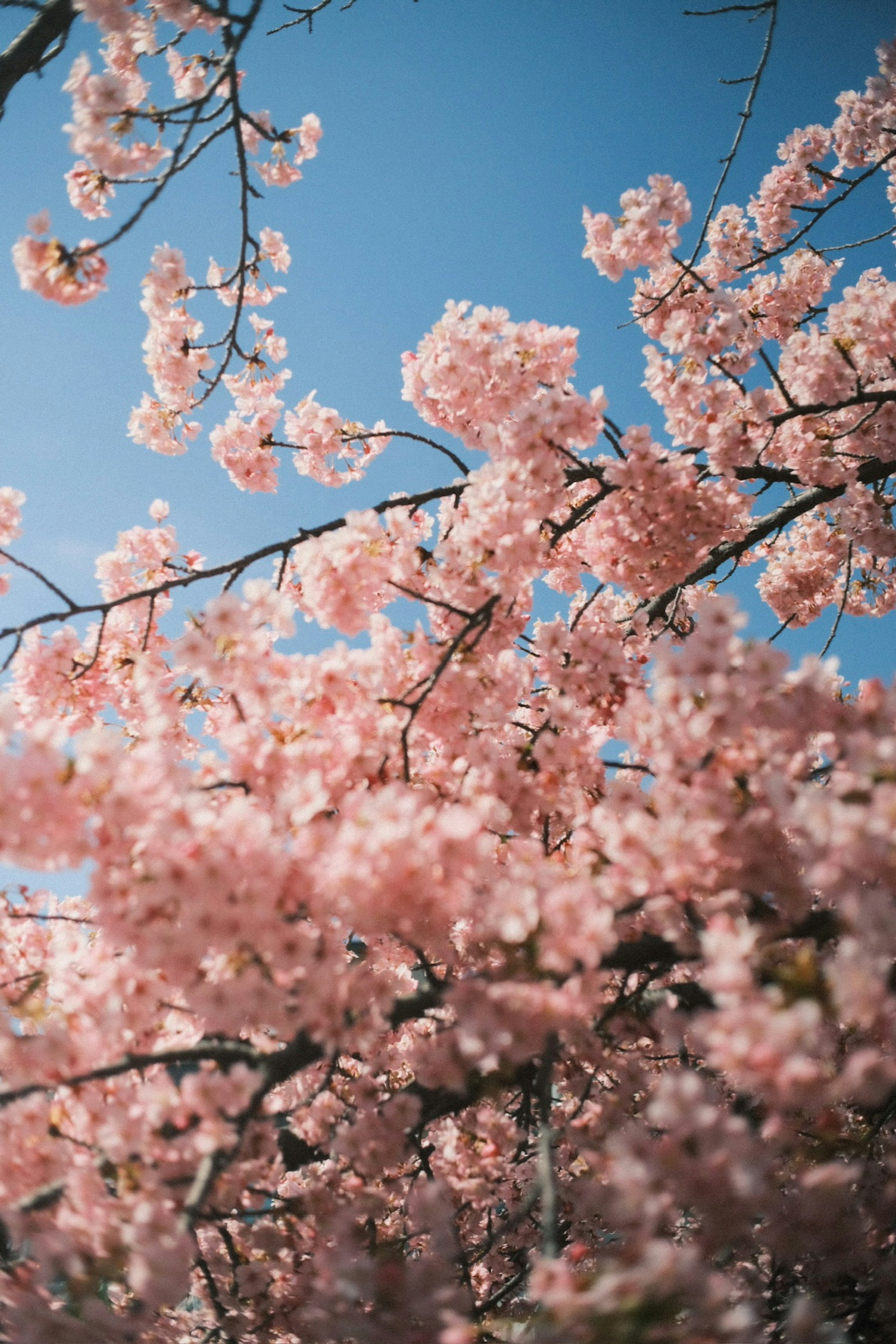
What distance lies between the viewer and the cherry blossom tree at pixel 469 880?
2.05 metres

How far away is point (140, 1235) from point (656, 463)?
4123 mm

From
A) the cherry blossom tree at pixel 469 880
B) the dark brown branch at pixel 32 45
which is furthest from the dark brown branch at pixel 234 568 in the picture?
the dark brown branch at pixel 32 45

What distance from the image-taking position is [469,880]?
2322mm

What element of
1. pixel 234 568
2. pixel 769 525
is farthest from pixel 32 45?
pixel 769 525

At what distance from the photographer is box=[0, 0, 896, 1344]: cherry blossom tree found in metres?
2.05

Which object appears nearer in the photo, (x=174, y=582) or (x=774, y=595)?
(x=174, y=582)

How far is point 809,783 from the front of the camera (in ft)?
7.66

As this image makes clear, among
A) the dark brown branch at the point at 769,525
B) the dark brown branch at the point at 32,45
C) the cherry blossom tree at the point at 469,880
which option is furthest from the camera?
the dark brown branch at the point at 769,525

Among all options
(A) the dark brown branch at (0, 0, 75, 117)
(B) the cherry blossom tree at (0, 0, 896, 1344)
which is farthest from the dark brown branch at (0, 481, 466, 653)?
(A) the dark brown branch at (0, 0, 75, 117)

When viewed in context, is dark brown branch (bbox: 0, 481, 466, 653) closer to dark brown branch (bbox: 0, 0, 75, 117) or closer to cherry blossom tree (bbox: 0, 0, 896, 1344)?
cherry blossom tree (bbox: 0, 0, 896, 1344)

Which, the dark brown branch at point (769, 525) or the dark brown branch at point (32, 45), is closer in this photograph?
the dark brown branch at point (32, 45)

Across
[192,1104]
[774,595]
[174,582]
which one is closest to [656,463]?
[174,582]

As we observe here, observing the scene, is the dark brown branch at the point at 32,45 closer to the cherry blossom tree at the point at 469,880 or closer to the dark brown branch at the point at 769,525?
the cherry blossom tree at the point at 469,880

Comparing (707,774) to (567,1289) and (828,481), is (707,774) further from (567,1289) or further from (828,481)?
(828,481)
